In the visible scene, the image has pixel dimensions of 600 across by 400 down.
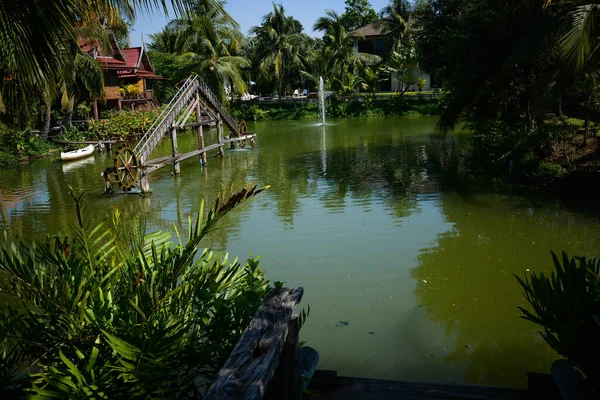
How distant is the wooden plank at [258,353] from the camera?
7.19 ft

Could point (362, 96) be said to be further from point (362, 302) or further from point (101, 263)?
point (101, 263)

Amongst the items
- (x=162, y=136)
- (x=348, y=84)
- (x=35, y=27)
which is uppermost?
(x=348, y=84)

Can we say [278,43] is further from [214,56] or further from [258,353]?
[258,353]

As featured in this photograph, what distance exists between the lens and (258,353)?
2.51 meters

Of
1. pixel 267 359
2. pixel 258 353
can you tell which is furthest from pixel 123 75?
pixel 267 359

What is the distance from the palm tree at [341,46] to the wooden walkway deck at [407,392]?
41934 millimetres

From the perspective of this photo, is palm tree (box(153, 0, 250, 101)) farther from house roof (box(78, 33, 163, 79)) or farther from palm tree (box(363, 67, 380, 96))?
palm tree (box(363, 67, 380, 96))

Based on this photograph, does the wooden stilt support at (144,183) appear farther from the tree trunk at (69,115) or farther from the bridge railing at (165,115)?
the tree trunk at (69,115)

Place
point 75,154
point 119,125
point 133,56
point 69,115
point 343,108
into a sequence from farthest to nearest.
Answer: point 343,108, point 133,56, point 119,125, point 69,115, point 75,154

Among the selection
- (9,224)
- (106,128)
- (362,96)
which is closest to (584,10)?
(9,224)

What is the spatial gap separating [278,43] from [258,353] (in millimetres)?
43249

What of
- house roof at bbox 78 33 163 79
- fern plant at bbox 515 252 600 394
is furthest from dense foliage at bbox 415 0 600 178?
house roof at bbox 78 33 163 79

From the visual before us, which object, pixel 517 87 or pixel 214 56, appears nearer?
pixel 517 87

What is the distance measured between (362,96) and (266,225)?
3389cm
